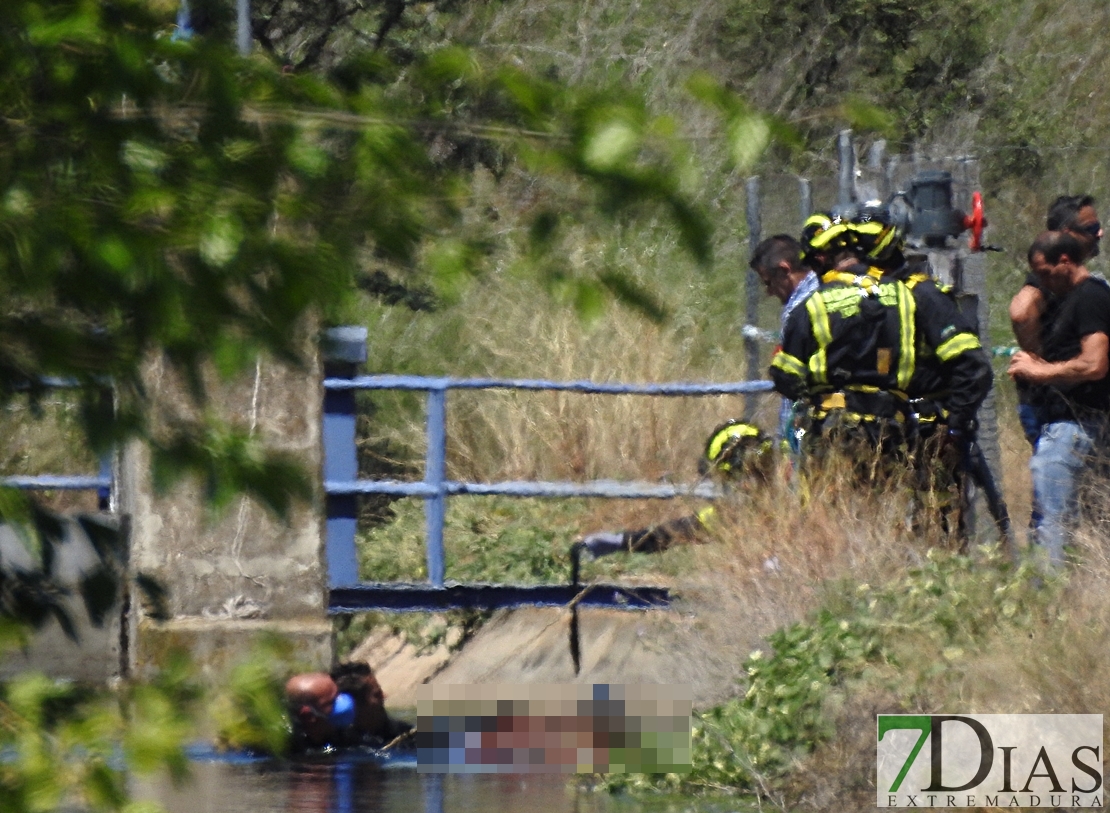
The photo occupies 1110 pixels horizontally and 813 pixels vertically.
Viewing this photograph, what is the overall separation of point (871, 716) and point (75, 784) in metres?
3.32

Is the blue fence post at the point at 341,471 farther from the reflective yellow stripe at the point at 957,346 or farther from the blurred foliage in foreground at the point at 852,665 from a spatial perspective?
the reflective yellow stripe at the point at 957,346

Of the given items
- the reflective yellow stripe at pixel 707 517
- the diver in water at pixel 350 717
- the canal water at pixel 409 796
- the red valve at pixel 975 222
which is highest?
the red valve at pixel 975 222

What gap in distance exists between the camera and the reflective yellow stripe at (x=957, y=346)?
6527mm

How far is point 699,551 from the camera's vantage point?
271 inches

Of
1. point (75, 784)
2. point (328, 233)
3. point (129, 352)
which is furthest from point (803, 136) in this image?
point (75, 784)

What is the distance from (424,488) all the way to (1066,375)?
2749 millimetres

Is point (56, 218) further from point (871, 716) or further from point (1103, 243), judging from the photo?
point (1103, 243)

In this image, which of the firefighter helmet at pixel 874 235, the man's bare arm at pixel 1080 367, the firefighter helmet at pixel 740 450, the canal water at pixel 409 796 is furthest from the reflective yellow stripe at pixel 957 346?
the canal water at pixel 409 796

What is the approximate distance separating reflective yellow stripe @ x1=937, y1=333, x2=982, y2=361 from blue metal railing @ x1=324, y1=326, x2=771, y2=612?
1.37 m

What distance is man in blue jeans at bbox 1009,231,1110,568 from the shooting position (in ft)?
22.8

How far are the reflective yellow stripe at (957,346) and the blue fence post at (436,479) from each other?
2266 millimetres

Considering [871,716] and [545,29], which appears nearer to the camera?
[871,716]

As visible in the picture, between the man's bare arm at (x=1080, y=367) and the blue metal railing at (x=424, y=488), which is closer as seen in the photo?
the man's bare arm at (x=1080, y=367)

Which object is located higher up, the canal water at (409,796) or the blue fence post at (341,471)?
the blue fence post at (341,471)
